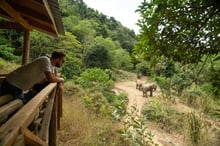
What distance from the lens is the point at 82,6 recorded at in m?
45.5

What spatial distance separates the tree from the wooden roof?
1183mm

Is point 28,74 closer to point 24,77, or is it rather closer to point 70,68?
point 24,77

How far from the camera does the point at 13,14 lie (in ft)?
13.2

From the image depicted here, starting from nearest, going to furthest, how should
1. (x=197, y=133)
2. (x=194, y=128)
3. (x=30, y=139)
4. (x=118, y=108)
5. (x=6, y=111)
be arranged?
(x=30, y=139) < (x=6, y=111) < (x=118, y=108) < (x=197, y=133) < (x=194, y=128)

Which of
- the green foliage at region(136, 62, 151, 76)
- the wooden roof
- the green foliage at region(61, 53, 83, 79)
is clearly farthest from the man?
the green foliage at region(61, 53, 83, 79)

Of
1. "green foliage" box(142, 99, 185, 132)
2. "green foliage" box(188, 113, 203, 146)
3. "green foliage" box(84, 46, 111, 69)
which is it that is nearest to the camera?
"green foliage" box(188, 113, 203, 146)

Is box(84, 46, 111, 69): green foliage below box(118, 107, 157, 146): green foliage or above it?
above

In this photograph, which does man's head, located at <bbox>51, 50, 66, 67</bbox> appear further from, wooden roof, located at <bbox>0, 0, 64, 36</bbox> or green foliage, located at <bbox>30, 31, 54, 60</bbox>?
green foliage, located at <bbox>30, 31, 54, 60</bbox>

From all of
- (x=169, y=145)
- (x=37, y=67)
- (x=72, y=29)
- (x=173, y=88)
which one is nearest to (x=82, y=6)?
(x=72, y=29)

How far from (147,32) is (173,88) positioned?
56.8 feet

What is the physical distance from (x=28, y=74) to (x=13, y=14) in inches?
66.1

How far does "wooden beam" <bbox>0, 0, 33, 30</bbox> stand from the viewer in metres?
3.32

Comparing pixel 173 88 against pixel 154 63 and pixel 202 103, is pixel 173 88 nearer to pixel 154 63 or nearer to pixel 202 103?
pixel 202 103

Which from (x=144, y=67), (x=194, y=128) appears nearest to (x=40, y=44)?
(x=144, y=67)
